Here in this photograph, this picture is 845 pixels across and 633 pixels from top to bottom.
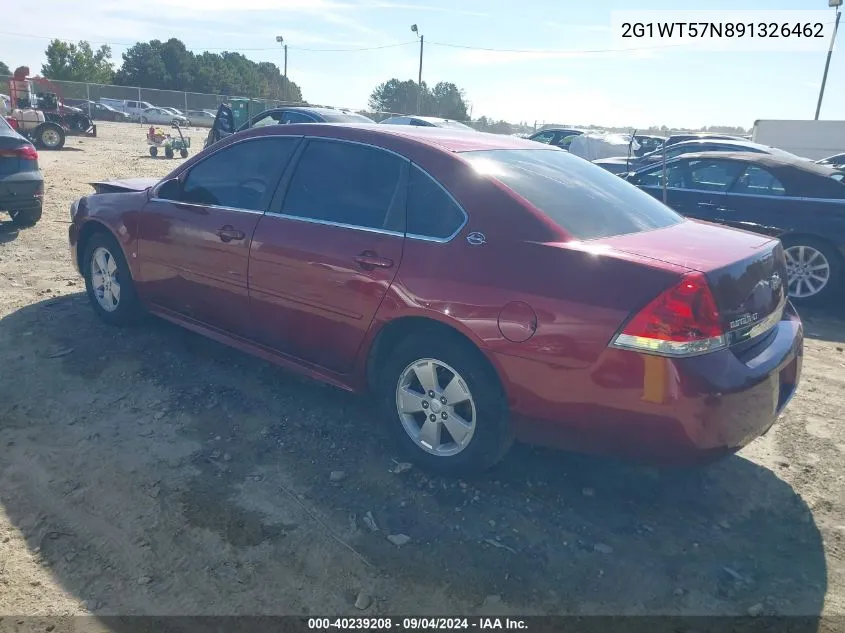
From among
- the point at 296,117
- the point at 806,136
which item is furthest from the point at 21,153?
the point at 806,136

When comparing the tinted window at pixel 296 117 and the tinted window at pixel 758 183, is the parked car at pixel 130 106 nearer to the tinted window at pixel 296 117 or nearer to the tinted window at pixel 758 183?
the tinted window at pixel 296 117

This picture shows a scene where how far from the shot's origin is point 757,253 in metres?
3.12

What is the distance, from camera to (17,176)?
26.0ft

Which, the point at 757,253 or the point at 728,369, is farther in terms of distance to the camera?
the point at 757,253

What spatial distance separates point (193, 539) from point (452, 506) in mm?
1180

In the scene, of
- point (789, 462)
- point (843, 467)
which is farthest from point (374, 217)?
point (843, 467)

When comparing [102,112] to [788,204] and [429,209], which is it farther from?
[429,209]

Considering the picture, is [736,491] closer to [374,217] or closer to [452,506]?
[452,506]

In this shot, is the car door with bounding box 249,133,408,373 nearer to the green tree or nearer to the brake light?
the brake light

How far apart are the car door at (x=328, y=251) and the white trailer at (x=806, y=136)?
27635 millimetres

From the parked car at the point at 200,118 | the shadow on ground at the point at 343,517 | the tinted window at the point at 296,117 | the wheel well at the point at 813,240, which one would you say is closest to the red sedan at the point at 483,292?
the shadow on ground at the point at 343,517

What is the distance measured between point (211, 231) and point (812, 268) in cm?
604

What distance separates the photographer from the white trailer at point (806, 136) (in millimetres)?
26500

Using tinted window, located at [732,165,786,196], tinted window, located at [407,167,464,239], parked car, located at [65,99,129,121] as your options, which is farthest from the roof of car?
parked car, located at [65,99,129,121]
